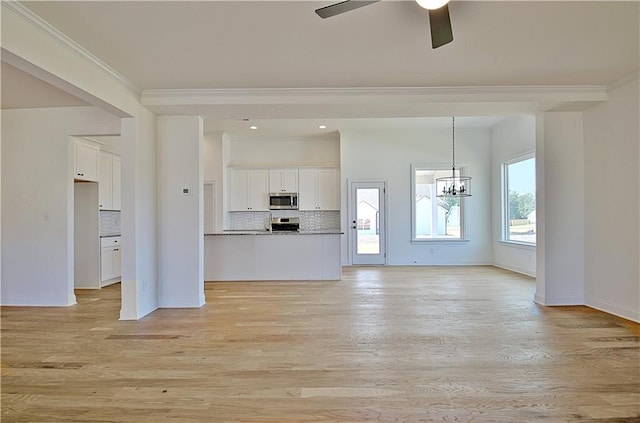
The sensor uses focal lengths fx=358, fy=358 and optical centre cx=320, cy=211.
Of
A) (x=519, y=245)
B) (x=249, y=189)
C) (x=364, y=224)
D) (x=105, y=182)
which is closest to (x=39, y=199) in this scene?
(x=105, y=182)

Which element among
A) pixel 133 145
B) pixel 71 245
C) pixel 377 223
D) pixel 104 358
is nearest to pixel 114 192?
pixel 71 245

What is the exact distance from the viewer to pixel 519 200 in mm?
6938

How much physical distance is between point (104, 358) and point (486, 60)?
425cm

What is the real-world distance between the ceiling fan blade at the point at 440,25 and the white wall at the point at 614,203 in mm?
2727

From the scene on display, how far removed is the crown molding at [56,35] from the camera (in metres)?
2.40

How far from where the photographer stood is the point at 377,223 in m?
8.05

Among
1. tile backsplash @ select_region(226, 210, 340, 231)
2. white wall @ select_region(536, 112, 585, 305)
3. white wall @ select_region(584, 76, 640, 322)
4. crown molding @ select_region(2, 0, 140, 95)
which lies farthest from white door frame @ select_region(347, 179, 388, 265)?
crown molding @ select_region(2, 0, 140, 95)

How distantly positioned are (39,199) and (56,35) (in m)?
2.79

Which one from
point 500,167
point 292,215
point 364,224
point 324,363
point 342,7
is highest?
point 342,7

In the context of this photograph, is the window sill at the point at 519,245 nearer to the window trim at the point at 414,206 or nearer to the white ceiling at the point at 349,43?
the window trim at the point at 414,206

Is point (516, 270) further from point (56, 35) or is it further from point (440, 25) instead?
point (56, 35)

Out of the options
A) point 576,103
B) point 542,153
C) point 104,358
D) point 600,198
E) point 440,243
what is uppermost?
point 576,103

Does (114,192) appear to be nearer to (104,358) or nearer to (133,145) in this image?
(133,145)

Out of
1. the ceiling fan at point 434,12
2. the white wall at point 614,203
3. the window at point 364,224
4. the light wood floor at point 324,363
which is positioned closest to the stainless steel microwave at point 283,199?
the window at point 364,224
